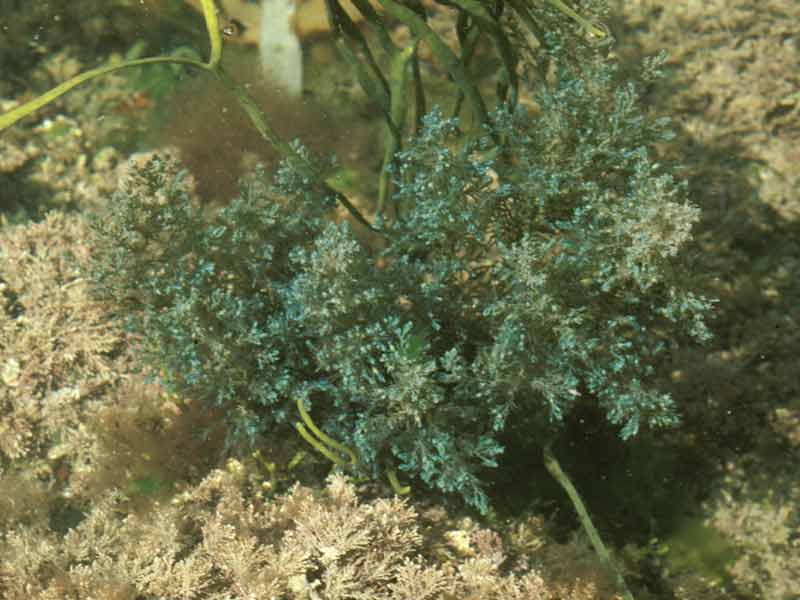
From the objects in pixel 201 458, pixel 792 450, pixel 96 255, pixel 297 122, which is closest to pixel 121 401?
pixel 201 458

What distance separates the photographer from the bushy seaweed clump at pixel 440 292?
A: 2.09 m

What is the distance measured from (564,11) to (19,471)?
2.74 meters

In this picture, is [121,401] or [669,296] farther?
[121,401]

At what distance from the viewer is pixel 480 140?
7.89 ft

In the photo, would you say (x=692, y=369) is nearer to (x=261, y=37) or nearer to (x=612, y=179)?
(x=612, y=179)

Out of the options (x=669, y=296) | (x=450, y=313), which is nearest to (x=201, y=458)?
(x=450, y=313)

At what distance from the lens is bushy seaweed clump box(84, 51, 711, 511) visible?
209 cm

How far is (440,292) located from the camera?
7.63 feet

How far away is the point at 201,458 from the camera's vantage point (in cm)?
262

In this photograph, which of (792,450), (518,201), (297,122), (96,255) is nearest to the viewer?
(518,201)

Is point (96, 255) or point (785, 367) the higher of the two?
point (96, 255)

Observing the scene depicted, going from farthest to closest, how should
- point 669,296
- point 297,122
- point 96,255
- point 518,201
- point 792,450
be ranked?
point 297,122
point 792,450
point 96,255
point 518,201
point 669,296

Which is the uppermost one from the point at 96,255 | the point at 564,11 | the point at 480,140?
the point at 564,11

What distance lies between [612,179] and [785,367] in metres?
1.25
